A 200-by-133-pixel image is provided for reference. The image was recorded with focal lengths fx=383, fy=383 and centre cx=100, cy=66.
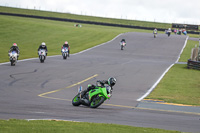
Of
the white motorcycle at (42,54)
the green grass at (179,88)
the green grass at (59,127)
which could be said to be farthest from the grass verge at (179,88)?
the white motorcycle at (42,54)

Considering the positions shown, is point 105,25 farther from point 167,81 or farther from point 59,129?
point 59,129

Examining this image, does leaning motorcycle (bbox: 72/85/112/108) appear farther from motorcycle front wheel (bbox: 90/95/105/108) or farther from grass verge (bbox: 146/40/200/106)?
grass verge (bbox: 146/40/200/106)

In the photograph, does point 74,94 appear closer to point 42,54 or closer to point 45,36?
point 42,54

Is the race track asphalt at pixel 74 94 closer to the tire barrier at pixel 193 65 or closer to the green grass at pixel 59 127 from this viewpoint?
the green grass at pixel 59 127

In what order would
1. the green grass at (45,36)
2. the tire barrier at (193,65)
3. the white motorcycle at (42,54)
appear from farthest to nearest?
the green grass at (45,36) < the tire barrier at (193,65) < the white motorcycle at (42,54)

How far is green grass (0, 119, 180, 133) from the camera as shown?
8.41m

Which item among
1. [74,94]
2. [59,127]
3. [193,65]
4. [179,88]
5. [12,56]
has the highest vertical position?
[12,56]

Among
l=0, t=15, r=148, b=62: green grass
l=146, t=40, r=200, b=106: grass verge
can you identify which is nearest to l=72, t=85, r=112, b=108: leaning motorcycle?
l=146, t=40, r=200, b=106: grass verge

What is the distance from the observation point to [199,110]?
14711 mm

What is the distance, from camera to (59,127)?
8.91 meters

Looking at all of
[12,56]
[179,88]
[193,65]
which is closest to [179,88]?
[179,88]

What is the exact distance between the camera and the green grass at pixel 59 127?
331 inches

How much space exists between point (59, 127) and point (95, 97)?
174 inches

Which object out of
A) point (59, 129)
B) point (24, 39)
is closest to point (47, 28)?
Answer: point (24, 39)
